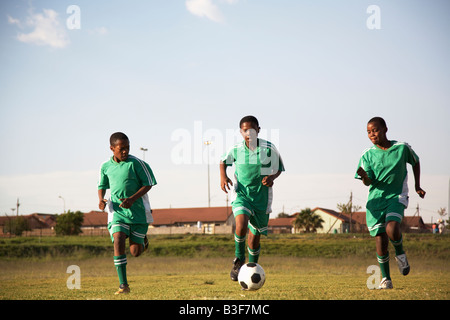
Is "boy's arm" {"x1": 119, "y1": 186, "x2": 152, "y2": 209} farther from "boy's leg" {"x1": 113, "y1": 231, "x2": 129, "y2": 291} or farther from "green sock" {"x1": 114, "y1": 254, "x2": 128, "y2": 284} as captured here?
"green sock" {"x1": 114, "y1": 254, "x2": 128, "y2": 284}

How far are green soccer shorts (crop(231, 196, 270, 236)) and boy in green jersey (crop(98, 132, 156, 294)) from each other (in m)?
1.64

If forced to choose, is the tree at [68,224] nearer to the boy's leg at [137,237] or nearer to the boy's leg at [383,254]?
the boy's leg at [137,237]

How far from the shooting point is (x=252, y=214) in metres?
9.81

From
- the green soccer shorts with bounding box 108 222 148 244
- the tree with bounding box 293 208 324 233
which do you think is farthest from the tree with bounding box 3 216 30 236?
the green soccer shorts with bounding box 108 222 148 244

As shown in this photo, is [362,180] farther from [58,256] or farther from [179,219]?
[179,219]

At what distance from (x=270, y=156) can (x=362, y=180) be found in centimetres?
177

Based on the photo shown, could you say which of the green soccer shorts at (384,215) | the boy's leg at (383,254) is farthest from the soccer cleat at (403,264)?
the green soccer shorts at (384,215)

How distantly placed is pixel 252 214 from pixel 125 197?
242 centimetres

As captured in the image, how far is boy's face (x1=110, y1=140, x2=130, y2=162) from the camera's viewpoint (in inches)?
368

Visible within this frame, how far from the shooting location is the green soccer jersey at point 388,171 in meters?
9.50

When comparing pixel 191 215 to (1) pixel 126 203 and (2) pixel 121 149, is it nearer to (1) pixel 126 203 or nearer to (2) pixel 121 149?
(2) pixel 121 149
